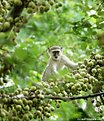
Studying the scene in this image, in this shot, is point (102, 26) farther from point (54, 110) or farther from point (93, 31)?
point (54, 110)

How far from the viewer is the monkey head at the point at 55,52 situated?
679 centimetres

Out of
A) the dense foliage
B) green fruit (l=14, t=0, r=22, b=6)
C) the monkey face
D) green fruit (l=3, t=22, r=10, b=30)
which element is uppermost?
green fruit (l=14, t=0, r=22, b=6)

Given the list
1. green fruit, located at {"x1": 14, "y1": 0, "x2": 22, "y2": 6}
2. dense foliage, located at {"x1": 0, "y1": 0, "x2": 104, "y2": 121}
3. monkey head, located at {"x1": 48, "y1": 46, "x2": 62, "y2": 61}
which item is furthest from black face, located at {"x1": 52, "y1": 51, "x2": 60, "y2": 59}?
green fruit, located at {"x1": 14, "y1": 0, "x2": 22, "y2": 6}

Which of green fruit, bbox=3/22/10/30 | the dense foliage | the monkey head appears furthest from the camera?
the monkey head

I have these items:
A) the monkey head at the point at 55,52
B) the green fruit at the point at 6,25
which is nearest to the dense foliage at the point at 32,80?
the green fruit at the point at 6,25

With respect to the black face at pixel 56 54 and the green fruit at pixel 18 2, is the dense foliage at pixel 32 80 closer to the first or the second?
the green fruit at pixel 18 2

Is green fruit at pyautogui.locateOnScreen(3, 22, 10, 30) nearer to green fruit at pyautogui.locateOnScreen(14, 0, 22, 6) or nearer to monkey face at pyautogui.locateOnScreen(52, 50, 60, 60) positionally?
green fruit at pyautogui.locateOnScreen(14, 0, 22, 6)

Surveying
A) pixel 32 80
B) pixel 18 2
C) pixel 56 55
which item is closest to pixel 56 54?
pixel 56 55

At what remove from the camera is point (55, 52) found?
6.81m

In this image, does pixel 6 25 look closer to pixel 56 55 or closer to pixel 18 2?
pixel 18 2

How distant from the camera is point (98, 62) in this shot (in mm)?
2402

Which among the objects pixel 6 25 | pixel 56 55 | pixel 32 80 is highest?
pixel 6 25

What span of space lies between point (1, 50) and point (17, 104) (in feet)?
1.14

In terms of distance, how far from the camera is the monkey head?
6.79m
